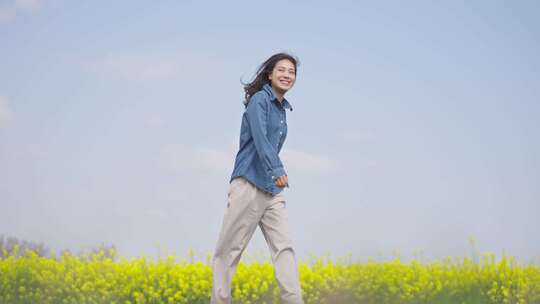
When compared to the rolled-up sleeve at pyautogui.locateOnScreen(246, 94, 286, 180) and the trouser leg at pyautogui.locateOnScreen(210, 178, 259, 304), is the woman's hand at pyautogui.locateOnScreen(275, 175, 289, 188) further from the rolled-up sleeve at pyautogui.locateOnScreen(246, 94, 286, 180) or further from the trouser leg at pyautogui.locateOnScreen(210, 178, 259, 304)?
the trouser leg at pyautogui.locateOnScreen(210, 178, 259, 304)

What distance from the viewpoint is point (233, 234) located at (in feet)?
15.1

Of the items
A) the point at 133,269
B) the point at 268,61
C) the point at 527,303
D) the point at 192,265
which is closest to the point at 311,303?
the point at 192,265

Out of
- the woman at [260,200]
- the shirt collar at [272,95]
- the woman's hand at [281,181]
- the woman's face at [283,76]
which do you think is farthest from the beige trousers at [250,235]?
the woman's face at [283,76]

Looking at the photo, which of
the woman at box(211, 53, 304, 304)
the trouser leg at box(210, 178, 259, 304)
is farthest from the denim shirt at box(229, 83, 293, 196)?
the trouser leg at box(210, 178, 259, 304)

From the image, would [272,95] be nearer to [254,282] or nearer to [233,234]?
[233,234]

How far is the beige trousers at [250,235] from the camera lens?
14.6ft

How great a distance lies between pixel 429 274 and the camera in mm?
7352

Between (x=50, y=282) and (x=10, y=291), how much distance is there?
1.46 ft

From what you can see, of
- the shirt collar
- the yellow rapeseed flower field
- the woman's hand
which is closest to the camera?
the woman's hand

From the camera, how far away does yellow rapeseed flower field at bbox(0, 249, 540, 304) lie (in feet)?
21.7

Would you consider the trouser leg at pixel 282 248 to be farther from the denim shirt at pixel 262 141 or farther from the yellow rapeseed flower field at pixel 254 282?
the yellow rapeseed flower field at pixel 254 282

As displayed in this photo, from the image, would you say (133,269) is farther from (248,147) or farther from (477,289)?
(477,289)

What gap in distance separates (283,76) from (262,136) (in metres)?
0.60

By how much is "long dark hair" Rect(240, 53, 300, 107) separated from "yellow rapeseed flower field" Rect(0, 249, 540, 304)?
7.71 ft
